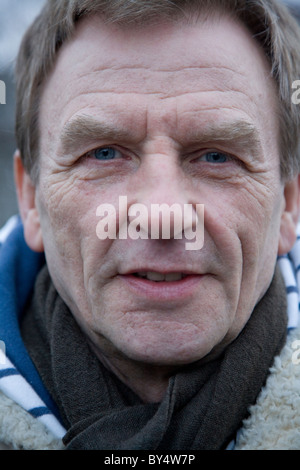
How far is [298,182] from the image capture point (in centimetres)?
210

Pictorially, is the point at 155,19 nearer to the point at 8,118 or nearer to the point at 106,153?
the point at 106,153

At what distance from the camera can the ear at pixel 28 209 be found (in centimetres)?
207

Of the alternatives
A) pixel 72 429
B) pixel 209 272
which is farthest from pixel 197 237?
pixel 72 429

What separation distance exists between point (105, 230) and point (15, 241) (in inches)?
33.4

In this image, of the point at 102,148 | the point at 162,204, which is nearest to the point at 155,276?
the point at 162,204

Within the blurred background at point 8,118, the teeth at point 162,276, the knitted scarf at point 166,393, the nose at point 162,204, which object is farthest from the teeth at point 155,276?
the blurred background at point 8,118

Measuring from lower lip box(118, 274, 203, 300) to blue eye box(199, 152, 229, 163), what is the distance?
1.38 feet

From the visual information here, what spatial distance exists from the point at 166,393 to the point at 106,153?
83cm

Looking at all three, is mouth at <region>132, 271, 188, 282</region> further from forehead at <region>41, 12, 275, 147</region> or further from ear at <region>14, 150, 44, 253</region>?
ear at <region>14, 150, 44, 253</region>

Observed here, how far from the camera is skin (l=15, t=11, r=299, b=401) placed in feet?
5.26

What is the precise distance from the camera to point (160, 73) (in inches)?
65.7

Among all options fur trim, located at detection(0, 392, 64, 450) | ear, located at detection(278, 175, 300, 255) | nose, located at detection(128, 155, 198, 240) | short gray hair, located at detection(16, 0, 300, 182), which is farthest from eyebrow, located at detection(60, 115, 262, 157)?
fur trim, located at detection(0, 392, 64, 450)

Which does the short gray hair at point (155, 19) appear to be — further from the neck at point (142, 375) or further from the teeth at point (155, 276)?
the neck at point (142, 375)

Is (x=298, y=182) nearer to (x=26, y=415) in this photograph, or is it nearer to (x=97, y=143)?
(x=97, y=143)
